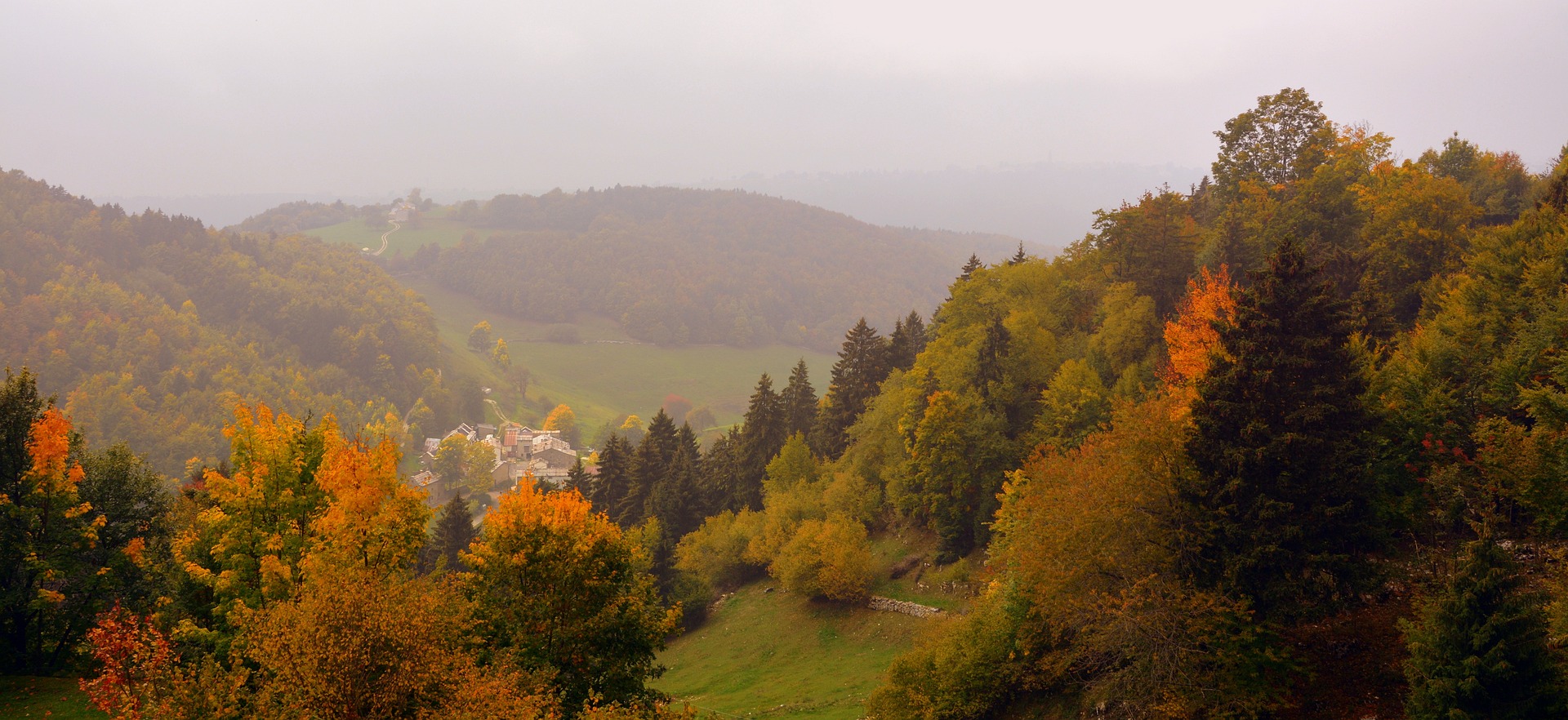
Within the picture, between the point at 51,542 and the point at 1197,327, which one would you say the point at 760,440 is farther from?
the point at 51,542

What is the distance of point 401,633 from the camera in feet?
53.5

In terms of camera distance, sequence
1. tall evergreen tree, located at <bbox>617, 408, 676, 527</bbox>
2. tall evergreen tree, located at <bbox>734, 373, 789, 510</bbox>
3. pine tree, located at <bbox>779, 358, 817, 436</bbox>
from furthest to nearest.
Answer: pine tree, located at <bbox>779, 358, 817, 436</bbox> < tall evergreen tree, located at <bbox>734, 373, 789, 510</bbox> < tall evergreen tree, located at <bbox>617, 408, 676, 527</bbox>

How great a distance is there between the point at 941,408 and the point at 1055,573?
69.6 feet

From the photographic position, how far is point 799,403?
68188mm

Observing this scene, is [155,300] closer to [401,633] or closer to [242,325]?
[242,325]

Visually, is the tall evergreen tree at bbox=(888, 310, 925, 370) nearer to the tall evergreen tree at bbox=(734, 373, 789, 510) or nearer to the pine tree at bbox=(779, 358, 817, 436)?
the pine tree at bbox=(779, 358, 817, 436)

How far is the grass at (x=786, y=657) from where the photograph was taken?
34094 millimetres

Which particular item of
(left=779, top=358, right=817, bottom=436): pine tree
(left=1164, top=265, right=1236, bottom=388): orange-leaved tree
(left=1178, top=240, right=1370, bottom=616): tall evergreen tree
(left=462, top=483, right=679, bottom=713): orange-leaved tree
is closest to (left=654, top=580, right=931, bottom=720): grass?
(left=1178, top=240, right=1370, bottom=616): tall evergreen tree

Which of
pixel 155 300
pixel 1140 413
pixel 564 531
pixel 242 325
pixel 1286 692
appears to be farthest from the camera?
pixel 242 325

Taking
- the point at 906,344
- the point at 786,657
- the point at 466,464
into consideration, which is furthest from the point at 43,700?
the point at 466,464

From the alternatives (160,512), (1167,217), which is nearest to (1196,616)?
(1167,217)

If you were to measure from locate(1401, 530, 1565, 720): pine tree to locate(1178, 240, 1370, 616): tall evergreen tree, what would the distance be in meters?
4.58

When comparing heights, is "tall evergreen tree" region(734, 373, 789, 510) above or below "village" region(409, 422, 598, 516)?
above

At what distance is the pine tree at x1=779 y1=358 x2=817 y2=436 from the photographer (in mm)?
67312
